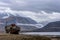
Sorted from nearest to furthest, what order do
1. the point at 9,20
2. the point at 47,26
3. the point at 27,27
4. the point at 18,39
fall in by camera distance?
the point at 18,39, the point at 9,20, the point at 27,27, the point at 47,26

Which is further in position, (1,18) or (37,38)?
(1,18)

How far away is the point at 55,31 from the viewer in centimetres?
2839

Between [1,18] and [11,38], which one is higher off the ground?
[1,18]

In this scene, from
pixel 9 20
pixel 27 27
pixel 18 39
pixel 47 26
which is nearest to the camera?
pixel 18 39

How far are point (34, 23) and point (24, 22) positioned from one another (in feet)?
8.52

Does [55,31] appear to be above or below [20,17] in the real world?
below

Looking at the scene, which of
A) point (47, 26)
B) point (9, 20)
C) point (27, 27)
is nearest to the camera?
point (9, 20)

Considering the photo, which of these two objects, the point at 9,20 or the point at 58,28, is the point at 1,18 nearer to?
the point at 9,20

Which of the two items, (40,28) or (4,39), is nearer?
(4,39)

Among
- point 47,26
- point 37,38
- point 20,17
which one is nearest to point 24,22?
point 20,17

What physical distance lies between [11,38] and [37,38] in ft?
4.72

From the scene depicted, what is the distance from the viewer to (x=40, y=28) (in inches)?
1013

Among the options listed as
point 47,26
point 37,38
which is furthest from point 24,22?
point 37,38

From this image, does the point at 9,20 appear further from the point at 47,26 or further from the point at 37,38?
the point at 37,38
